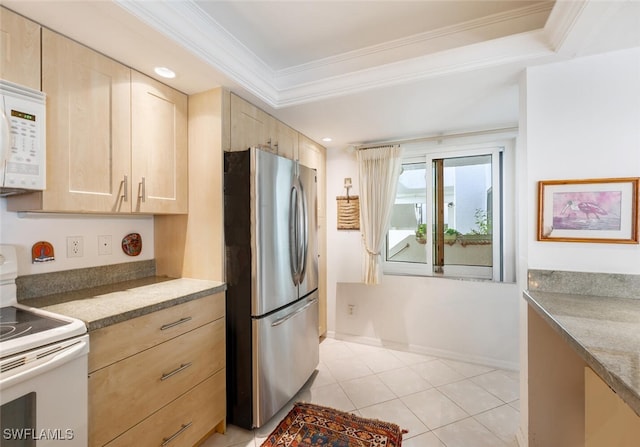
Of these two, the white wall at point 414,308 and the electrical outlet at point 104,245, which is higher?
the electrical outlet at point 104,245

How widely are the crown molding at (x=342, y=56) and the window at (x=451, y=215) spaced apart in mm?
1369

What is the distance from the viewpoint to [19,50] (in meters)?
1.20

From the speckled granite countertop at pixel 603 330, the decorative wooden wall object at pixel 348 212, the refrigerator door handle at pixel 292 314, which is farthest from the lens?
the decorative wooden wall object at pixel 348 212

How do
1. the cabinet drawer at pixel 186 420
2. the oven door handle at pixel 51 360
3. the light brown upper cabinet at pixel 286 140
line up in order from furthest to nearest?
the light brown upper cabinet at pixel 286 140
the cabinet drawer at pixel 186 420
the oven door handle at pixel 51 360

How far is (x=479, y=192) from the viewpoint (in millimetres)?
2902

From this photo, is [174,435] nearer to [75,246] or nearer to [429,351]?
[75,246]

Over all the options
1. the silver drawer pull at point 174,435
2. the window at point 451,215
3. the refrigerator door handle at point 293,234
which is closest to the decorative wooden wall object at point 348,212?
the window at point 451,215

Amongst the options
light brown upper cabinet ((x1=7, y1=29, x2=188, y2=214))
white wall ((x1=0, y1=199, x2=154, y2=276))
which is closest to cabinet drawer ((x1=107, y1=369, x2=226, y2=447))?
→ white wall ((x1=0, y1=199, x2=154, y2=276))

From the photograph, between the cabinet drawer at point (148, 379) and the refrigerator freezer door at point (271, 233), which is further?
the refrigerator freezer door at point (271, 233)

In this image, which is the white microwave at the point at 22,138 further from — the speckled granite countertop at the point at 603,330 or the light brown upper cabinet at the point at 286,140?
the speckled granite countertop at the point at 603,330

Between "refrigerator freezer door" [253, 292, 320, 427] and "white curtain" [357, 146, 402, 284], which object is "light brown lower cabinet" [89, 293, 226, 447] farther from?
"white curtain" [357, 146, 402, 284]

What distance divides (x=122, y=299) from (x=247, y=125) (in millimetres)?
1375

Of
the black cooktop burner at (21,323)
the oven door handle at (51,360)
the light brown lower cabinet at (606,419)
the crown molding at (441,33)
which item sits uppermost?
the crown molding at (441,33)

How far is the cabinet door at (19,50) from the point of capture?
1.16 metres
